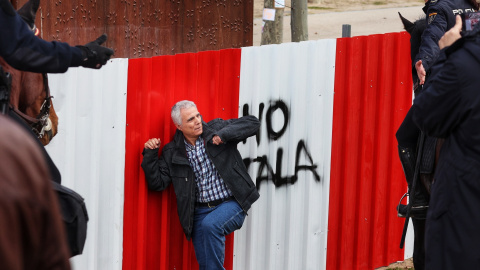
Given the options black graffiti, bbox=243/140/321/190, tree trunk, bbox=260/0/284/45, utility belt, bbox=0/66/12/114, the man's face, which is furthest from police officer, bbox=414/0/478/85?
tree trunk, bbox=260/0/284/45

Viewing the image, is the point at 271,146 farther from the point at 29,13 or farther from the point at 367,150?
the point at 29,13

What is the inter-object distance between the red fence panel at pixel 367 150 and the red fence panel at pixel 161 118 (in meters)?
1.28

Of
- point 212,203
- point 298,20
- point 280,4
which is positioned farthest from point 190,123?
point 298,20

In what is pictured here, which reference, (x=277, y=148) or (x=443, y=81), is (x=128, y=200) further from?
(x=443, y=81)

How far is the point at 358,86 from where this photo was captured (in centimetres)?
745

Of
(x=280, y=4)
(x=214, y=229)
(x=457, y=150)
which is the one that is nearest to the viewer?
(x=457, y=150)

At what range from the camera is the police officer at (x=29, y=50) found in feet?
12.6

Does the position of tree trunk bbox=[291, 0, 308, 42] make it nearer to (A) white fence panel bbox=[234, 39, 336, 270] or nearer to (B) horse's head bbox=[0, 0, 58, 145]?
(A) white fence panel bbox=[234, 39, 336, 270]

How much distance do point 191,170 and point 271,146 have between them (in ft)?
3.39

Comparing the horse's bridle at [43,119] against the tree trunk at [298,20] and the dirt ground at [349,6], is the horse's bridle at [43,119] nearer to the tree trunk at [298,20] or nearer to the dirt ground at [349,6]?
the tree trunk at [298,20]

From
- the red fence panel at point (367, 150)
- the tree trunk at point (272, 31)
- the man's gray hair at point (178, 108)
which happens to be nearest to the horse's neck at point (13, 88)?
the man's gray hair at point (178, 108)

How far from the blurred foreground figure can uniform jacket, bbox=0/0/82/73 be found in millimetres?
1881

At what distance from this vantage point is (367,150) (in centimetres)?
757

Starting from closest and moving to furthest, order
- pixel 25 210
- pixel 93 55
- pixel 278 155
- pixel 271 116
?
1. pixel 25 210
2. pixel 93 55
3. pixel 271 116
4. pixel 278 155
